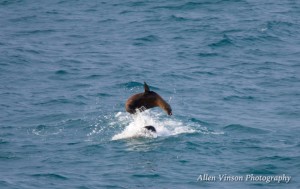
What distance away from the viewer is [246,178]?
21281 mm

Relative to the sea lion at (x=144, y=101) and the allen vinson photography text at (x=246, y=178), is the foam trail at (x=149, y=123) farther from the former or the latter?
the allen vinson photography text at (x=246, y=178)

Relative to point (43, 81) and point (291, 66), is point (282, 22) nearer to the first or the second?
point (291, 66)

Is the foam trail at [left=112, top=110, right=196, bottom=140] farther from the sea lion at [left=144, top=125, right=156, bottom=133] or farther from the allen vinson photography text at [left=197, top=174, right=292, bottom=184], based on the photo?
the allen vinson photography text at [left=197, top=174, right=292, bottom=184]

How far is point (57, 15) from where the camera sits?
46.5 m

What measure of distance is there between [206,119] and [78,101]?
546 centimetres

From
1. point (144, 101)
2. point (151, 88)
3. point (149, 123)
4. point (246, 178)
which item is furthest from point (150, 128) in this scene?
point (151, 88)

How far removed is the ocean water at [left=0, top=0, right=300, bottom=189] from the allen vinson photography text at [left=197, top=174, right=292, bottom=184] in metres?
0.15

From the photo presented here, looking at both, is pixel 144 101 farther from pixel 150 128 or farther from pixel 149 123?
pixel 149 123

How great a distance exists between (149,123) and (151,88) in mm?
5288

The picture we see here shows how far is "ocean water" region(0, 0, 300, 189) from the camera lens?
2220cm

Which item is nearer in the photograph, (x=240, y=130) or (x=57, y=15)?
(x=240, y=130)

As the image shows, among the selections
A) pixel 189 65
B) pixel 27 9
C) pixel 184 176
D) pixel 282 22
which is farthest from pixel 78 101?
pixel 27 9

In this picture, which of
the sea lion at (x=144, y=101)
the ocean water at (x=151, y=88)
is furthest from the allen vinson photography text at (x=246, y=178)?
the sea lion at (x=144, y=101)

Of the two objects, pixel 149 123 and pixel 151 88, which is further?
pixel 151 88
